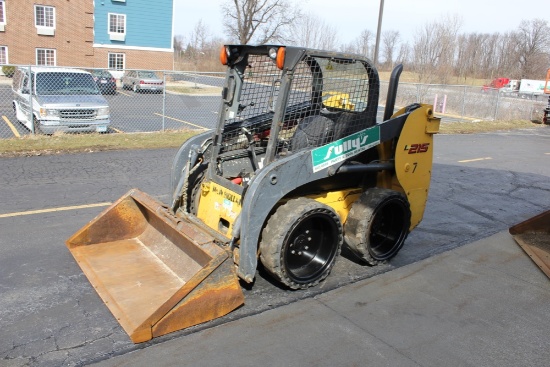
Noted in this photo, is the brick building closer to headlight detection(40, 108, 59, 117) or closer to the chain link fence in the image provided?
the chain link fence

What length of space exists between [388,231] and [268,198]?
1927 mm

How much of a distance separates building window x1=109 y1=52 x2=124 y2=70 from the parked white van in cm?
2724

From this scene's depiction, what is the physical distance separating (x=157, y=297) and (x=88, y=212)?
2.88 m

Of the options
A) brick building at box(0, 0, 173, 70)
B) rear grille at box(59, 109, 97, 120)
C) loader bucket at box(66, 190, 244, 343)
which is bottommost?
loader bucket at box(66, 190, 244, 343)

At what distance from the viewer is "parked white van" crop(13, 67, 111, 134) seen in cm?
1203

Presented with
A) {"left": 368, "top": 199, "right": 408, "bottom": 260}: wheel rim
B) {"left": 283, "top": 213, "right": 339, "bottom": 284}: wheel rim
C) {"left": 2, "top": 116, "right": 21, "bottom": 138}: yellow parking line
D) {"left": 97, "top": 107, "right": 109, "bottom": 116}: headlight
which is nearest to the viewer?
{"left": 283, "top": 213, "right": 339, "bottom": 284}: wheel rim

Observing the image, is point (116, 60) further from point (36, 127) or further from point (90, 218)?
point (90, 218)

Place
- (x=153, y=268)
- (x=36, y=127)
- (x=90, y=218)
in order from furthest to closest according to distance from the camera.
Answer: (x=36, y=127) → (x=90, y=218) → (x=153, y=268)

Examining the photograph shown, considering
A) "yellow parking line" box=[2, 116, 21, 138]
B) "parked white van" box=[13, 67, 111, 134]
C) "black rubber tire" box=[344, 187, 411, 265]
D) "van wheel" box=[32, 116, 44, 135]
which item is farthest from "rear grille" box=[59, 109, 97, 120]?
"black rubber tire" box=[344, 187, 411, 265]

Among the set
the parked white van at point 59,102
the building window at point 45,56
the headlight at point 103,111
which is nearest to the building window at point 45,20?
the building window at point 45,56

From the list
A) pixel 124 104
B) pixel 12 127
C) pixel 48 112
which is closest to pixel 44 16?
pixel 124 104

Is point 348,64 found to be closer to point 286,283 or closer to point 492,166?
point 286,283

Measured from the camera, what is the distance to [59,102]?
12.3 meters

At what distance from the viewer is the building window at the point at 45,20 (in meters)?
36.4
